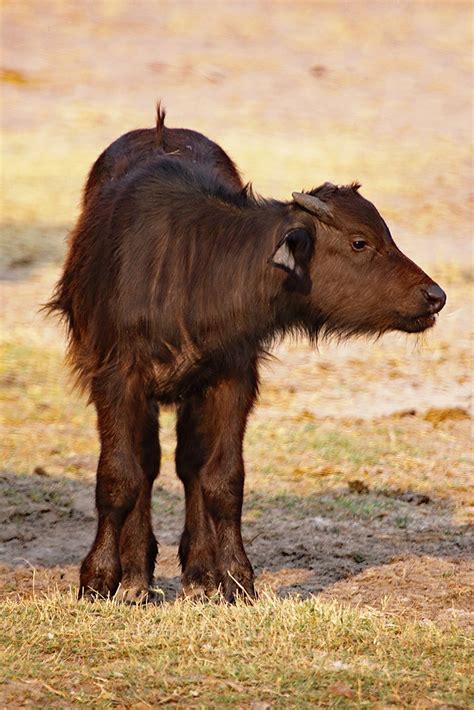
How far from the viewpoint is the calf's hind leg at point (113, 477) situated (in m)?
6.74

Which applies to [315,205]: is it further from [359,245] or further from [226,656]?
[226,656]

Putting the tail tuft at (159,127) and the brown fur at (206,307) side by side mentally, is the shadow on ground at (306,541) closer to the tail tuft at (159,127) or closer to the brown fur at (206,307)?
the brown fur at (206,307)

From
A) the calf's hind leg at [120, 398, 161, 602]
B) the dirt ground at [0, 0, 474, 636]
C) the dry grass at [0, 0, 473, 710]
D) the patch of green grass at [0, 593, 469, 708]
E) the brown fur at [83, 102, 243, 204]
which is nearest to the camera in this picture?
the patch of green grass at [0, 593, 469, 708]

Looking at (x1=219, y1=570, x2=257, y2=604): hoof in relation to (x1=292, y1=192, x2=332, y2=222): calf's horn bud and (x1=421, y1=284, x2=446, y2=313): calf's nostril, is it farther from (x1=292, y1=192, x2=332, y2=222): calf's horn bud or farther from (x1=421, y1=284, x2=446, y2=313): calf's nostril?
(x1=292, y1=192, x2=332, y2=222): calf's horn bud

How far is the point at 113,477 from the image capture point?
6812mm

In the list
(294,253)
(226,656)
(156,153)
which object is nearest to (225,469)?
(294,253)

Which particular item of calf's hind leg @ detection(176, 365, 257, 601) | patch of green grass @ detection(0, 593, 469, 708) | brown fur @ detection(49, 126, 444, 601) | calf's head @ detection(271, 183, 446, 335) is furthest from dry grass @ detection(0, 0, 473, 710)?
calf's head @ detection(271, 183, 446, 335)

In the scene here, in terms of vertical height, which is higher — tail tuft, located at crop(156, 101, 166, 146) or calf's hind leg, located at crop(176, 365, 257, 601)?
tail tuft, located at crop(156, 101, 166, 146)

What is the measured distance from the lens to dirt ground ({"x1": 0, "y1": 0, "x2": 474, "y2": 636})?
8.17m

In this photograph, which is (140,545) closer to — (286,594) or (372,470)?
(286,594)

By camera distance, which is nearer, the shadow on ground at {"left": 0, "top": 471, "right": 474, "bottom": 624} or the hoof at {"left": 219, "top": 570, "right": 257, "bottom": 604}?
the hoof at {"left": 219, "top": 570, "right": 257, "bottom": 604}

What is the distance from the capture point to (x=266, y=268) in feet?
A: 21.5

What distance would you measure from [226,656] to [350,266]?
5.97 ft

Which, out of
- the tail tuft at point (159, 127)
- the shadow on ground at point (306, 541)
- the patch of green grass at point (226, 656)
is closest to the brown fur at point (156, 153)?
the tail tuft at point (159, 127)
